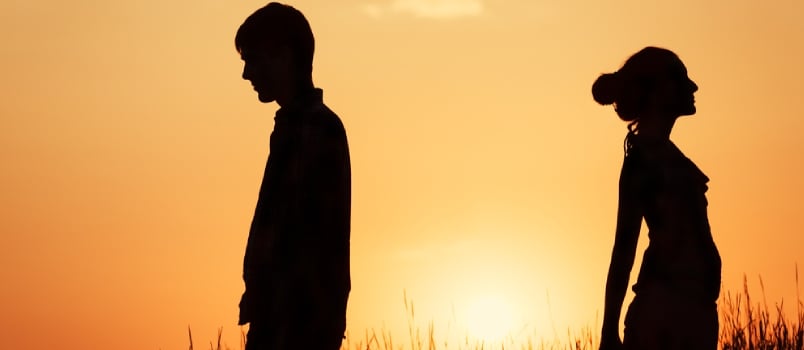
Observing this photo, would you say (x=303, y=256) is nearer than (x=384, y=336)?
Yes

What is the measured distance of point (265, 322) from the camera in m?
5.36

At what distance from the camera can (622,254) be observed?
6.31 metres

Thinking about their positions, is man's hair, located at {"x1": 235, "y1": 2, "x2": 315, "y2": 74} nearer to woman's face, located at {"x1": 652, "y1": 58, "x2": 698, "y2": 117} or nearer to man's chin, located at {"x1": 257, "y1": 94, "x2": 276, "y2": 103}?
man's chin, located at {"x1": 257, "y1": 94, "x2": 276, "y2": 103}

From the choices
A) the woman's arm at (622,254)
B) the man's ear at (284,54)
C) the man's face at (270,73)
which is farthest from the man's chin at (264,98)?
the woman's arm at (622,254)

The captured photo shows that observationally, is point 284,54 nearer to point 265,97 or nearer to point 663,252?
point 265,97

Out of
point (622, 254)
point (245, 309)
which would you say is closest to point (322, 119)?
point (245, 309)

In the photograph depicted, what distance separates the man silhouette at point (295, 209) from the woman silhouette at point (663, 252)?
133 cm

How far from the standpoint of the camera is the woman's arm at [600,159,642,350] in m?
6.19

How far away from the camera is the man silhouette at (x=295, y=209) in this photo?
535 centimetres

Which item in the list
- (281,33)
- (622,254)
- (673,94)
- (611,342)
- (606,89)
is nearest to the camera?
(281,33)

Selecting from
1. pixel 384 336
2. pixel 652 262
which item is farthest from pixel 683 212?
pixel 384 336

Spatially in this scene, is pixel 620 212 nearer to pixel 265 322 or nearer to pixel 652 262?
pixel 652 262

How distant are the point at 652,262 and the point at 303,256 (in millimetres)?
1675

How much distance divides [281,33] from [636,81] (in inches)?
70.7
